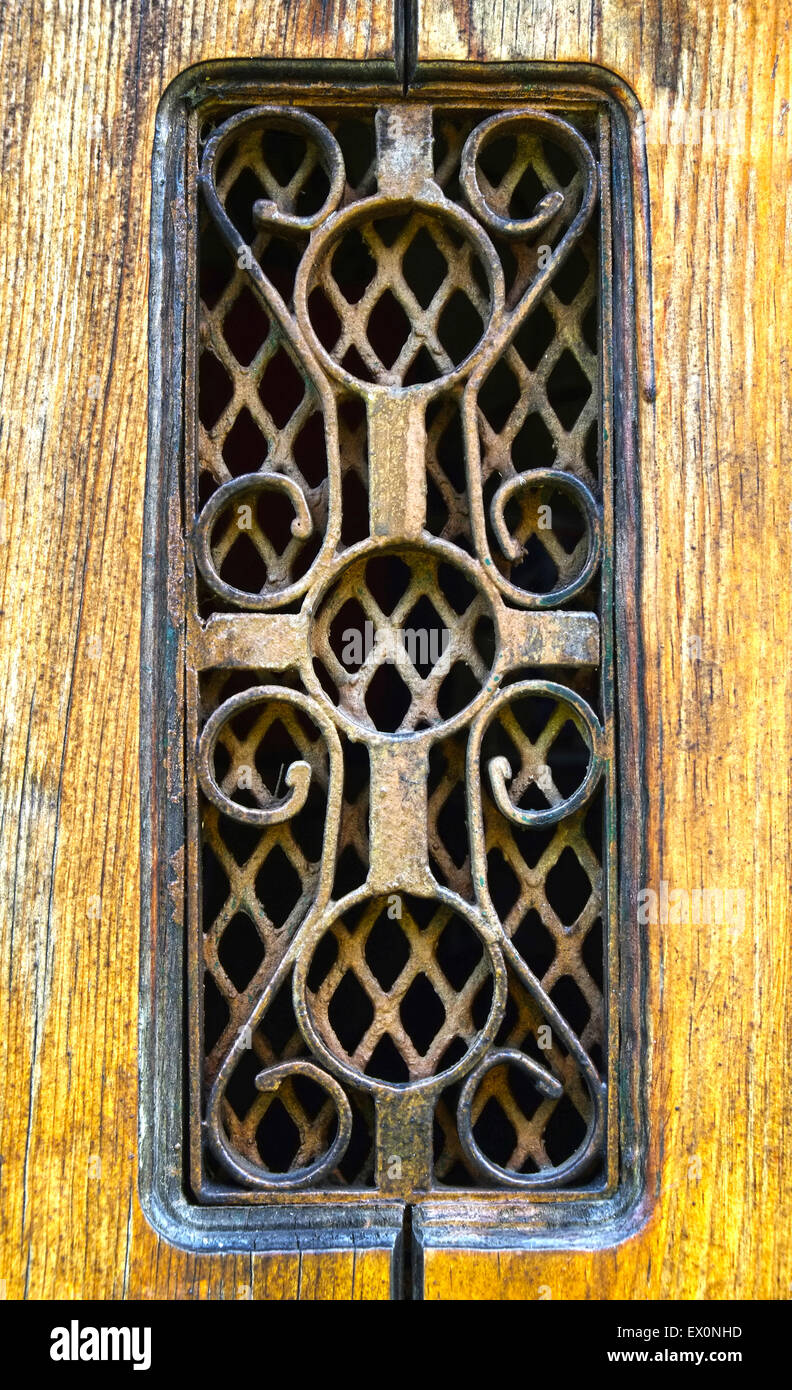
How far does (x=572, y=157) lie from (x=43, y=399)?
0.50 m

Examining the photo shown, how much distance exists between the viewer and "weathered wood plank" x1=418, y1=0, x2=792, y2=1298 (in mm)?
904

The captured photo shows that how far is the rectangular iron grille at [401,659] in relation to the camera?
35.8 inches

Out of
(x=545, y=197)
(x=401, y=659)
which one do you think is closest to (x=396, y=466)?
(x=401, y=659)

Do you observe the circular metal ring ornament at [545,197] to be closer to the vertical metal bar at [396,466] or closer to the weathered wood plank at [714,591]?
the weathered wood plank at [714,591]

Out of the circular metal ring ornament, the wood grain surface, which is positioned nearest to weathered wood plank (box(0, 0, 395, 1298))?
the wood grain surface

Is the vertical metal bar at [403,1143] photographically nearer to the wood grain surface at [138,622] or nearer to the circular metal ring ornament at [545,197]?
the wood grain surface at [138,622]

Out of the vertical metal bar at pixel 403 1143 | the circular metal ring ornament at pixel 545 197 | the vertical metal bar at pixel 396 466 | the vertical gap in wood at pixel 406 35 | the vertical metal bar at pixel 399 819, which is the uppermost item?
the vertical gap in wood at pixel 406 35

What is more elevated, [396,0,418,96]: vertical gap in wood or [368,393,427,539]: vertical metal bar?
[396,0,418,96]: vertical gap in wood

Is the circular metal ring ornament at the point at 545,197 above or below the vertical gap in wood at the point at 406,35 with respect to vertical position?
below

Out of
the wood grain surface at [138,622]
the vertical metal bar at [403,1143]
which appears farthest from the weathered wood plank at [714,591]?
the vertical metal bar at [403,1143]

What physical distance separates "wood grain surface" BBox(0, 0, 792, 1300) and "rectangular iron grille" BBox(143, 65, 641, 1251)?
0.15 ft

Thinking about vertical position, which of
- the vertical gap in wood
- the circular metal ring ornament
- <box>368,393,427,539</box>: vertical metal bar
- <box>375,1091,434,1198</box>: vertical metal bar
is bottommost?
<box>375,1091,434,1198</box>: vertical metal bar

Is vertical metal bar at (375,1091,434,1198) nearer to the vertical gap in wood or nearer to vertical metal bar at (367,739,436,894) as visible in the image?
vertical metal bar at (367,739,436,894)

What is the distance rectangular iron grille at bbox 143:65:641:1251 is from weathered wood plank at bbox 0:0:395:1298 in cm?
5
